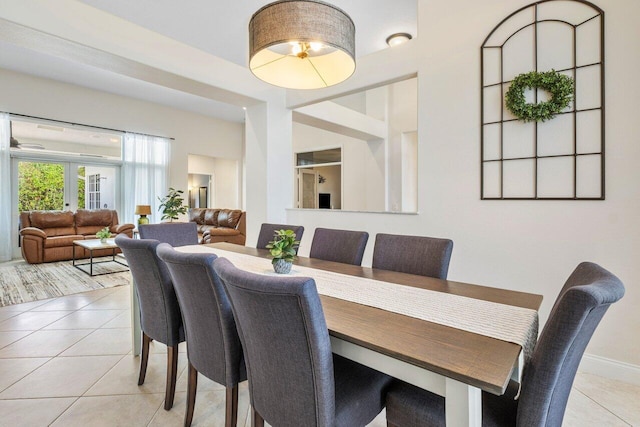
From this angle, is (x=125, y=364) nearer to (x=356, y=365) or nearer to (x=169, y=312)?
(x=169, y=312)

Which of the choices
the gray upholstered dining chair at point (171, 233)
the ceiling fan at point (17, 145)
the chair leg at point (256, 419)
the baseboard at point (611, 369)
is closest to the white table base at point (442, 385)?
the chair leg at point (256, 419)

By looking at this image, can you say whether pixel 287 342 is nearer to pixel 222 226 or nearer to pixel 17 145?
pixel 222 226

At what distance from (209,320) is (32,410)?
134cm

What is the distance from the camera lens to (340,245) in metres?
2.39

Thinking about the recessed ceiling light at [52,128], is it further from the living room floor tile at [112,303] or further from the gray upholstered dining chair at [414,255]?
the gray upholstered dining chair at [414,255]

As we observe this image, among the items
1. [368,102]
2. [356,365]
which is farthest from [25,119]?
[356,365]

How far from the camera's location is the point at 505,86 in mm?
2350

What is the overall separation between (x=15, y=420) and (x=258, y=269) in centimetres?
147

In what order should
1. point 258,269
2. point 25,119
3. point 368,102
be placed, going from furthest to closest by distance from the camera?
point 368,102 → point 25,119 → point 258,269

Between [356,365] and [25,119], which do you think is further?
[25,119]

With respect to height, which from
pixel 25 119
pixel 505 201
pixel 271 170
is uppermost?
pixel 25 119

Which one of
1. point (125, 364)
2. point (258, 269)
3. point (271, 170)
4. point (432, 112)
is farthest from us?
point (271, 170)

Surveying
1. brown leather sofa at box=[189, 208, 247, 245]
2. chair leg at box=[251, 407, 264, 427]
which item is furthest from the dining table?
brown leather sofa at box=[189, 208, 247, 245]

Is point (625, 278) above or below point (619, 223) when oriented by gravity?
below
